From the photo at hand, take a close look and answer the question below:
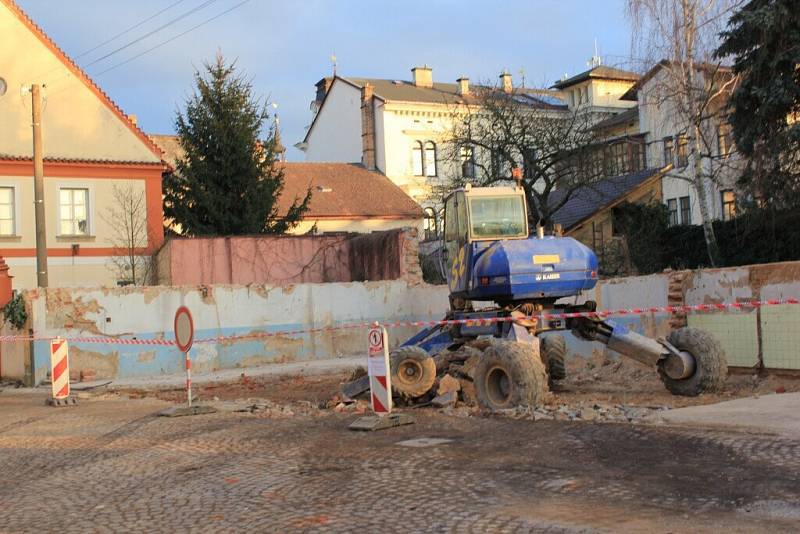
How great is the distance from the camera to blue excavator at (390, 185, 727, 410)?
12008 millimetres

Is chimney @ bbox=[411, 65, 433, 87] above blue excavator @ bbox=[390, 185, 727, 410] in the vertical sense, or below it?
above

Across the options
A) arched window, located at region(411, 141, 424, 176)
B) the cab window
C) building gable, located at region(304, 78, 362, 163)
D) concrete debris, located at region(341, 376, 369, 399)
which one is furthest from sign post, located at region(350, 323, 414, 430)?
building gable, located at region(304, 78, 362, 163)

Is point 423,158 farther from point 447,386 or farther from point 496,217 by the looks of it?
point 447,386

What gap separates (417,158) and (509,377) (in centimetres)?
4559

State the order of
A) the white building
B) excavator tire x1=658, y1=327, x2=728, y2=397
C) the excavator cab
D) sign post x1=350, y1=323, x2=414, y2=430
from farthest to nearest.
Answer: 1. the white building
2. the excavator cab
3. excavator tire x1=658, y1=327, x2=728, y2=397
4. sign post x1=350, y1=323, x2=414, y2=430

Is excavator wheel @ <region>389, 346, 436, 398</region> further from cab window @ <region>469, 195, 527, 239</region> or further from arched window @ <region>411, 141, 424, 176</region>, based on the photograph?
arched window @ <region>411, 141, 424, 176</region>

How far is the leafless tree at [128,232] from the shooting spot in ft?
102

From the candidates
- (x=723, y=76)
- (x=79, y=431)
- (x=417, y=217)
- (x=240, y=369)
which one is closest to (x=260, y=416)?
(x=79, y=431)

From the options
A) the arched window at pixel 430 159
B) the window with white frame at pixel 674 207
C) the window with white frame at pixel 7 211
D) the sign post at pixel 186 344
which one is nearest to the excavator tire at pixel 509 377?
the sign post at pixel 186 344

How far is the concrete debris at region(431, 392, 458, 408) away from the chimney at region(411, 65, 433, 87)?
50332mm

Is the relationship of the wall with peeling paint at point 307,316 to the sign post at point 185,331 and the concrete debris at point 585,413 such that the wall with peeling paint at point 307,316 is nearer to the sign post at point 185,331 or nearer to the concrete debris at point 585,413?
the concrete debris at point 585,413

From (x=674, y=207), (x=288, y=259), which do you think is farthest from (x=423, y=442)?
(x=674, y=207)

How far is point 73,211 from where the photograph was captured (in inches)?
1236

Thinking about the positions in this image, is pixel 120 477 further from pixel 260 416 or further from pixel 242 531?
pixel 260 416
